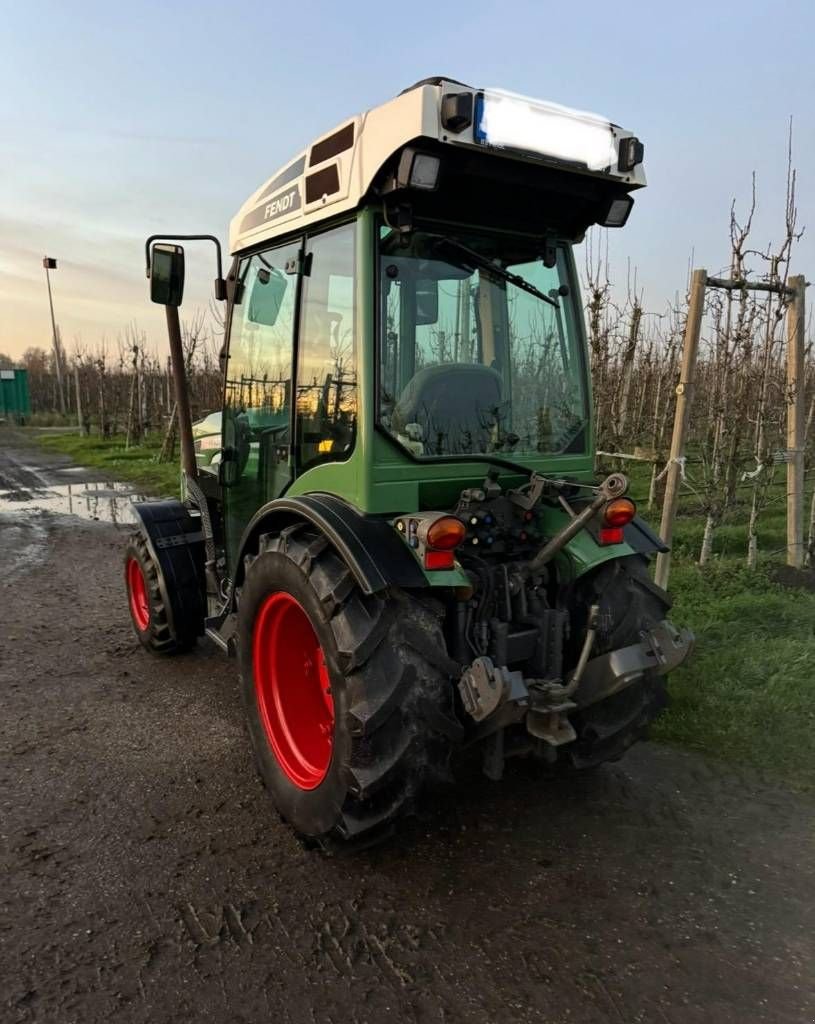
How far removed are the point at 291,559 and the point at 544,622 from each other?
3.34 ft

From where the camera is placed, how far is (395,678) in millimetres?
2412

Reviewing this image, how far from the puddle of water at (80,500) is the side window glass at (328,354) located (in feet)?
23.3

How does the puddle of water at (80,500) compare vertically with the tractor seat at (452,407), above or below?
below

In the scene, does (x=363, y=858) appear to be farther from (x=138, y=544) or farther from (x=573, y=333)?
(x=138, y=544)

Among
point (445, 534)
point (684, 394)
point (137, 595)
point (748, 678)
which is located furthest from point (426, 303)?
point (137, 595)

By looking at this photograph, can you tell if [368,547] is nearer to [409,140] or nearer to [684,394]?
[409,140]

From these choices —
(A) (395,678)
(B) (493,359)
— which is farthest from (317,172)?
(A) (395,678)

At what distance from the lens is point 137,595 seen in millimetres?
5086

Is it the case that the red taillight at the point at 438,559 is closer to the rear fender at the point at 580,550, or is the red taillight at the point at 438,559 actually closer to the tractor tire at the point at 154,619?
the rear fender at the point at 580,550

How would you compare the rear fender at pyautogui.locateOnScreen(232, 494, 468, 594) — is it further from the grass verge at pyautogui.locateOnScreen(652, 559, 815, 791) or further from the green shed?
the green shed

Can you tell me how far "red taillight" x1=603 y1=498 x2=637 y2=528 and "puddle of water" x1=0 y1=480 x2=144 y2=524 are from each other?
7975 millimetres

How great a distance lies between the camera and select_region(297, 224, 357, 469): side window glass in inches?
111

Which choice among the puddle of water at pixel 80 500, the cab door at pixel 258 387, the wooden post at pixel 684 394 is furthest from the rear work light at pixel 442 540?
the puddle of water at pixel 80 500

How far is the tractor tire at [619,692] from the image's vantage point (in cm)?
286
